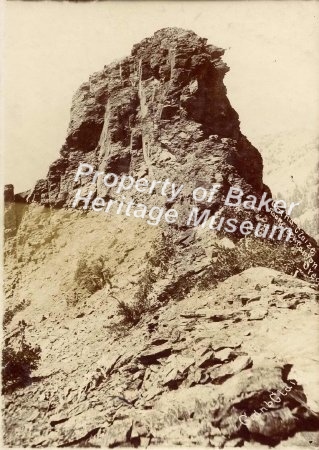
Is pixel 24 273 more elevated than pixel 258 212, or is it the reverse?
pixel 258 212

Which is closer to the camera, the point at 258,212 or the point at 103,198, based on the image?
the point at 258,212

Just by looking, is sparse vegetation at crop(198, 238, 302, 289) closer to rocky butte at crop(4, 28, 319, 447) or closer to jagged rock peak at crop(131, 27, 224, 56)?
rocky butte at crop(4, 28, 319, 447)

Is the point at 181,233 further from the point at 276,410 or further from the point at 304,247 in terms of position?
the point at 276,410

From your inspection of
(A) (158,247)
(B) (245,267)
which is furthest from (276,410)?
(A) (158,247)

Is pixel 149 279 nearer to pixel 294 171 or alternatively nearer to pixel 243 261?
pixel 243 261

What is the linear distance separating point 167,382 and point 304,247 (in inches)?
355

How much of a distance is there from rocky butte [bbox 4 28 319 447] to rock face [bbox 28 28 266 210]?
0.06 metres

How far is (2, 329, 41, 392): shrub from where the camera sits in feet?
30.7

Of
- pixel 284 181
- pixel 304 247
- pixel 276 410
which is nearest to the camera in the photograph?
pixel 276 410

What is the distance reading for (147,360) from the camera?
843 centimetres

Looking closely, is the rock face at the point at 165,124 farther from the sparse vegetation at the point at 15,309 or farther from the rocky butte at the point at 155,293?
the sparse vegetation at the point at 15,309

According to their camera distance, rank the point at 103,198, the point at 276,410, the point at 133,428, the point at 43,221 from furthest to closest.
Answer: the point at 43,221, the point at 103,198, the point at 133,428, the point at 276,410

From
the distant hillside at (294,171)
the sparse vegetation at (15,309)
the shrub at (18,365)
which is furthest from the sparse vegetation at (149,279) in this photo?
the distant hillside at (294,171)

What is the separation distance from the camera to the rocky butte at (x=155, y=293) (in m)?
6.74
